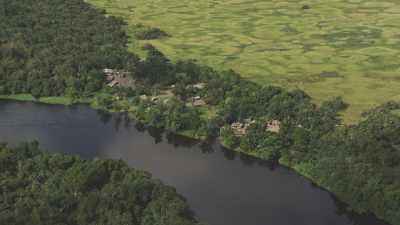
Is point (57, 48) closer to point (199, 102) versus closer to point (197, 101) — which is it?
point (197, 101)

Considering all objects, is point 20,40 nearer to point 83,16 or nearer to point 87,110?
point 83,16

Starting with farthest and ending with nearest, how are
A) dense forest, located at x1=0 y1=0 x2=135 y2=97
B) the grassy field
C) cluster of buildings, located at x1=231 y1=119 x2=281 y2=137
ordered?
the grassy field
dense forest, located at x1=0 y1=0 x2=135 y2=97
cluster of buildings, located at x1=231 y1=119 x2=281 y2=137

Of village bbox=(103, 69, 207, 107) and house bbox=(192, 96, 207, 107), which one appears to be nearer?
house bbox=(192, 96, 207, 107)

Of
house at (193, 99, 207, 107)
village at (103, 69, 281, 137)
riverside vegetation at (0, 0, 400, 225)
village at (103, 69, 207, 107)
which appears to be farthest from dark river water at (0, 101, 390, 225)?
house at (193, 99, 207, 107)

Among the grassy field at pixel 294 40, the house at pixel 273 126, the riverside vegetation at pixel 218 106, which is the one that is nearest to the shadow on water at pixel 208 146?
the riverside vegetation at pixel 218 106

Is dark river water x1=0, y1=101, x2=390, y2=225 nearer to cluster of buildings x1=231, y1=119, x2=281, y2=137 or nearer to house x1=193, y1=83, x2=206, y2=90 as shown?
cluster of buildings x1=231, y1=119, x2=281, y2=137

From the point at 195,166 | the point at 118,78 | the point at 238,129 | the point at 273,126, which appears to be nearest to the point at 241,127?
the point at 238,129
